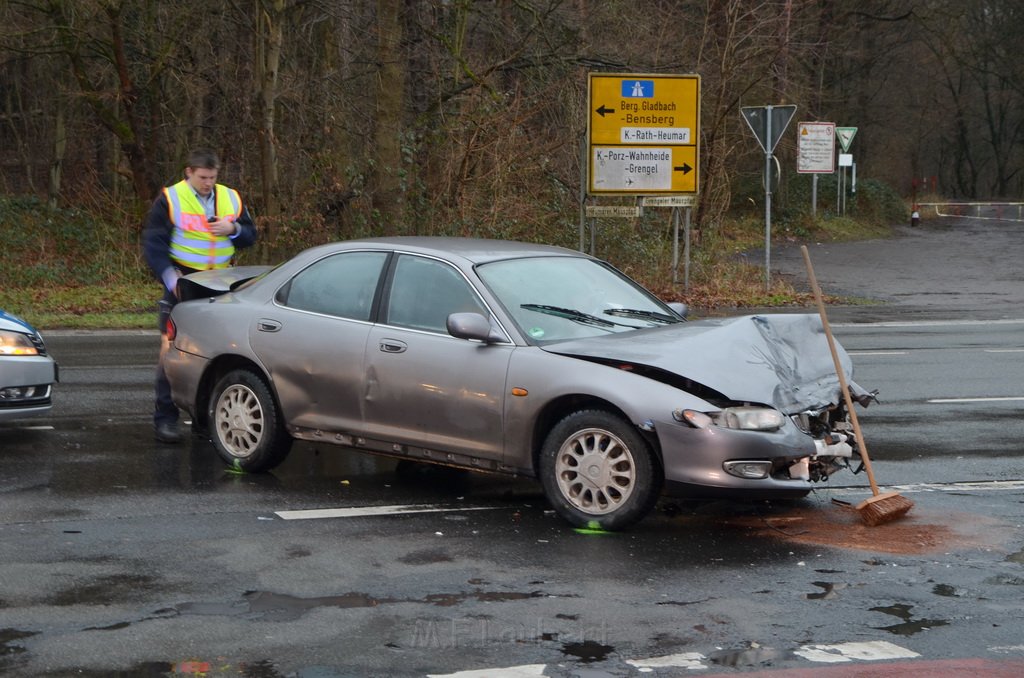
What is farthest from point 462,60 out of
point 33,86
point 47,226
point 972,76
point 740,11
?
point 972,76

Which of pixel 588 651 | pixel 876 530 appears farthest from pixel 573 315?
pixel 588 651

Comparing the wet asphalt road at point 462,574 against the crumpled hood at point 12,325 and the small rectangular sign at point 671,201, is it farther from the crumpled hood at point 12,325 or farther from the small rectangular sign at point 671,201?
the small rectangular sign at point 671,201

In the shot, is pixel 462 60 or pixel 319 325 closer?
pixel 319 325

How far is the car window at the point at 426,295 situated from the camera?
7.88 m

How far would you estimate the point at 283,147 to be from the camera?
947 inches

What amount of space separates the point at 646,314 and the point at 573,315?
621 millimetres

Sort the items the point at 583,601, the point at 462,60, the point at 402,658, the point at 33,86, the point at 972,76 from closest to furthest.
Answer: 1. the point at 402,658
2. the point at 583,601
3. the point at 462,60
4. the point at 33,86
5. the point at 972,76

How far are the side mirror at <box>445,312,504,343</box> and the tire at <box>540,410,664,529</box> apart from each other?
0.64 meters

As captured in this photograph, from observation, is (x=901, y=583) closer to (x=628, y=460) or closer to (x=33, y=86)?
(x=628, y=460)

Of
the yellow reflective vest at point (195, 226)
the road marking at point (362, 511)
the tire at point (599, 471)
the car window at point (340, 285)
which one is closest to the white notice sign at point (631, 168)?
the yellow reflective vest at point (195, 226)

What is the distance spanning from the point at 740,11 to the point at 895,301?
6.93m

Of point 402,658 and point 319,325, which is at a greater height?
point 319,325

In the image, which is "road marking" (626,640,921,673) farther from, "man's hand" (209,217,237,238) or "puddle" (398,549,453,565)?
"man's hand" (209,217,237,238)

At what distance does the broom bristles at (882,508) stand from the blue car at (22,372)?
5311 mm
